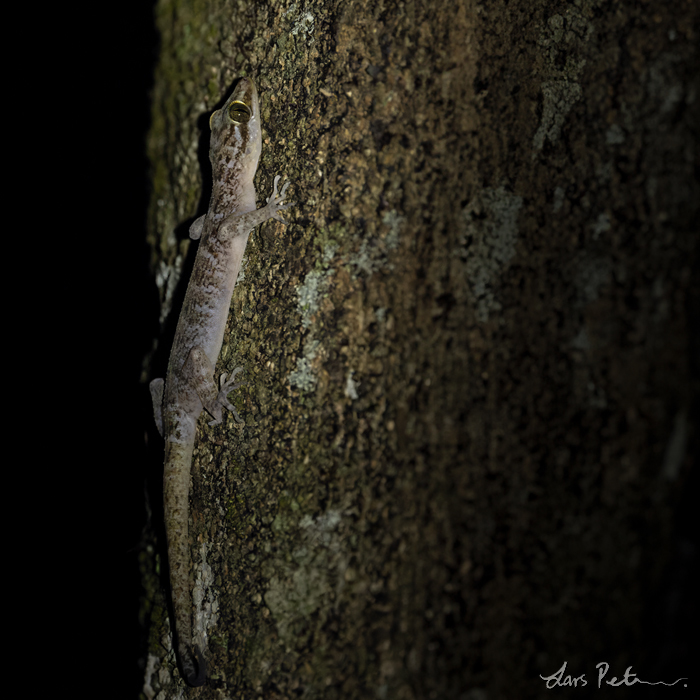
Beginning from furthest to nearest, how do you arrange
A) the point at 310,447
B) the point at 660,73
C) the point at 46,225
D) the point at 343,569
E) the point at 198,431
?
1. the point at 46,225
2. the point at 198,431
3. the point at 310,447
4. the point at 343,569
5. the point at 660,73

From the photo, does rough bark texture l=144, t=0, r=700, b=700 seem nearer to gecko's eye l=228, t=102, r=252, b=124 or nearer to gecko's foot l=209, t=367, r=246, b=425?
gecko's foot l=209, t=367, r=246, b=425

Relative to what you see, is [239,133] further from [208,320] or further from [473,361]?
[473,361]

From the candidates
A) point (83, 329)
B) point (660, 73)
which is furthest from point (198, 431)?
point (660, 73)

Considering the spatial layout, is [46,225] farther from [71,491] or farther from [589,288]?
[589,288]

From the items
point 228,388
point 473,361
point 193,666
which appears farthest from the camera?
point 228,388

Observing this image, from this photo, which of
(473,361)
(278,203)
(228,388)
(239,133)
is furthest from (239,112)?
(473,361)

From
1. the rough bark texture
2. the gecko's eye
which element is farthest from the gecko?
the rough bark texture

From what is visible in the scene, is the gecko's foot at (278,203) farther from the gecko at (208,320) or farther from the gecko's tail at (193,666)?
the gecko's tail at (193,666)
